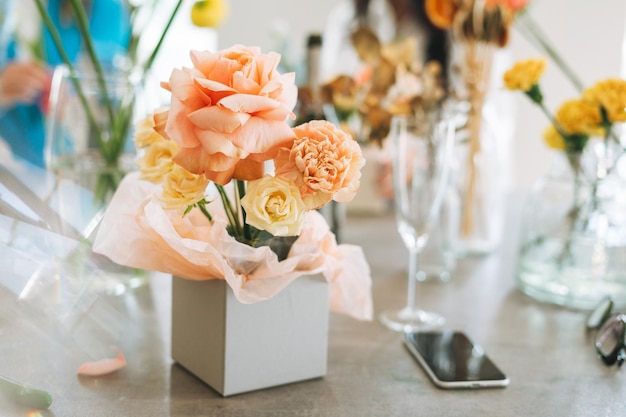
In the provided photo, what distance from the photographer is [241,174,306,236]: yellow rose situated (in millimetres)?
558

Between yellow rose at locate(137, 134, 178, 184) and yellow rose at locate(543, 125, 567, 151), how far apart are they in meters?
0.60

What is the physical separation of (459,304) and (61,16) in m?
1.44

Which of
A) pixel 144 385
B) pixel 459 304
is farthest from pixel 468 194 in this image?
pixel 144 385

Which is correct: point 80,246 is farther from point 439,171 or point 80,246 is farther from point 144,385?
point 439,171

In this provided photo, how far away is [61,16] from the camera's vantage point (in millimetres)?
1876

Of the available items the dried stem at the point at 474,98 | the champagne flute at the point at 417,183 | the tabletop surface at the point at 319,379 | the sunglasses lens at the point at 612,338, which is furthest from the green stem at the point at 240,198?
the dried stem at the point at 474,98

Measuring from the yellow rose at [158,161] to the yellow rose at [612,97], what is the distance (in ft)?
1.78

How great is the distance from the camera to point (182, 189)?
581 millimetres

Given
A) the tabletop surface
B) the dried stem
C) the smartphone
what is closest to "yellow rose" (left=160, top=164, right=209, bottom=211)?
the tabletop surface

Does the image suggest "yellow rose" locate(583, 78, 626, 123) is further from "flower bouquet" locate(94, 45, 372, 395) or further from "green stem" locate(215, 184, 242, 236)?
"green stem" locate(215, 184, 242, 236)

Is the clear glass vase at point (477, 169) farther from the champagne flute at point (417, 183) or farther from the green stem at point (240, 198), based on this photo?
the green stem at point (240, 198)

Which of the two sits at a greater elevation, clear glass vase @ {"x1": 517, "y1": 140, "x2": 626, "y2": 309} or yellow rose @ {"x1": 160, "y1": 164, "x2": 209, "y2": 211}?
yellow rose @ {"x1": 160, "y1": 164, "x2": 209, "y2": 211}

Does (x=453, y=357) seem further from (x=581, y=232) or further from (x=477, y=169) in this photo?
(x=477, y=169)

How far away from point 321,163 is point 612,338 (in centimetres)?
43
